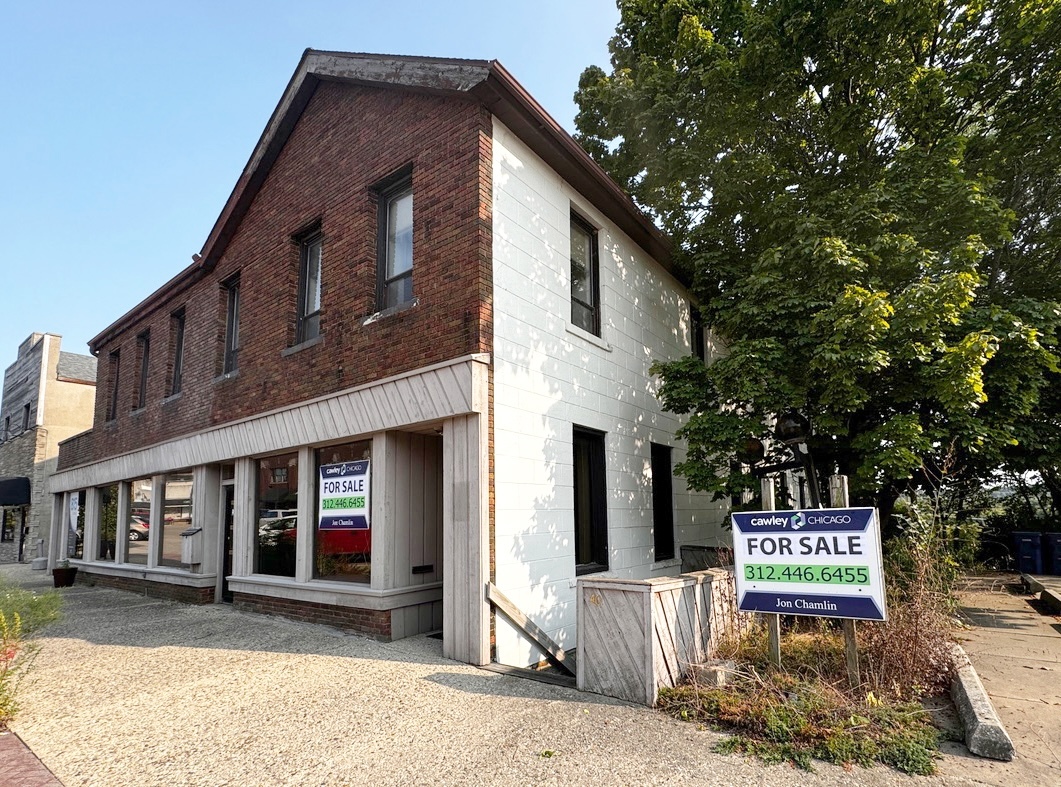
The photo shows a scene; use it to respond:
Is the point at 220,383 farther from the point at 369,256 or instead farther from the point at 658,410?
the point at 658,410

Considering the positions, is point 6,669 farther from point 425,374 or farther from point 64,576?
point 64,576

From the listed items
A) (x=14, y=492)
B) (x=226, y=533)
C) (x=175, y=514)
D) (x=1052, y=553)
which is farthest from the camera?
(x=14, y=492)

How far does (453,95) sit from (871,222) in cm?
586

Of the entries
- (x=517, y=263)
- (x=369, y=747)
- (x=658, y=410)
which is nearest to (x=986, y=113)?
(x=658, y=410)

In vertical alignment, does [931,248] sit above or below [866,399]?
above

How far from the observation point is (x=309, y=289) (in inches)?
427

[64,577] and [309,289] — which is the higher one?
[309,289]

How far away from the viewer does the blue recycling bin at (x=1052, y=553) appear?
1480 centimetres

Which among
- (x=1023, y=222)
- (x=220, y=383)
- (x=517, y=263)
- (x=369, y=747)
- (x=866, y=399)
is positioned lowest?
(x=369, y=747)

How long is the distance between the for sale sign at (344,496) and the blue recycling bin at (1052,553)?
1610 centimetres

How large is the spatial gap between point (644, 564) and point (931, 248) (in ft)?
21.1

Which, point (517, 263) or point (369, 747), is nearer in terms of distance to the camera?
point (369, 747)

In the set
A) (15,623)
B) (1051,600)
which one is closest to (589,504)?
(15,623)

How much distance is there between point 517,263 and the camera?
26.9ft
